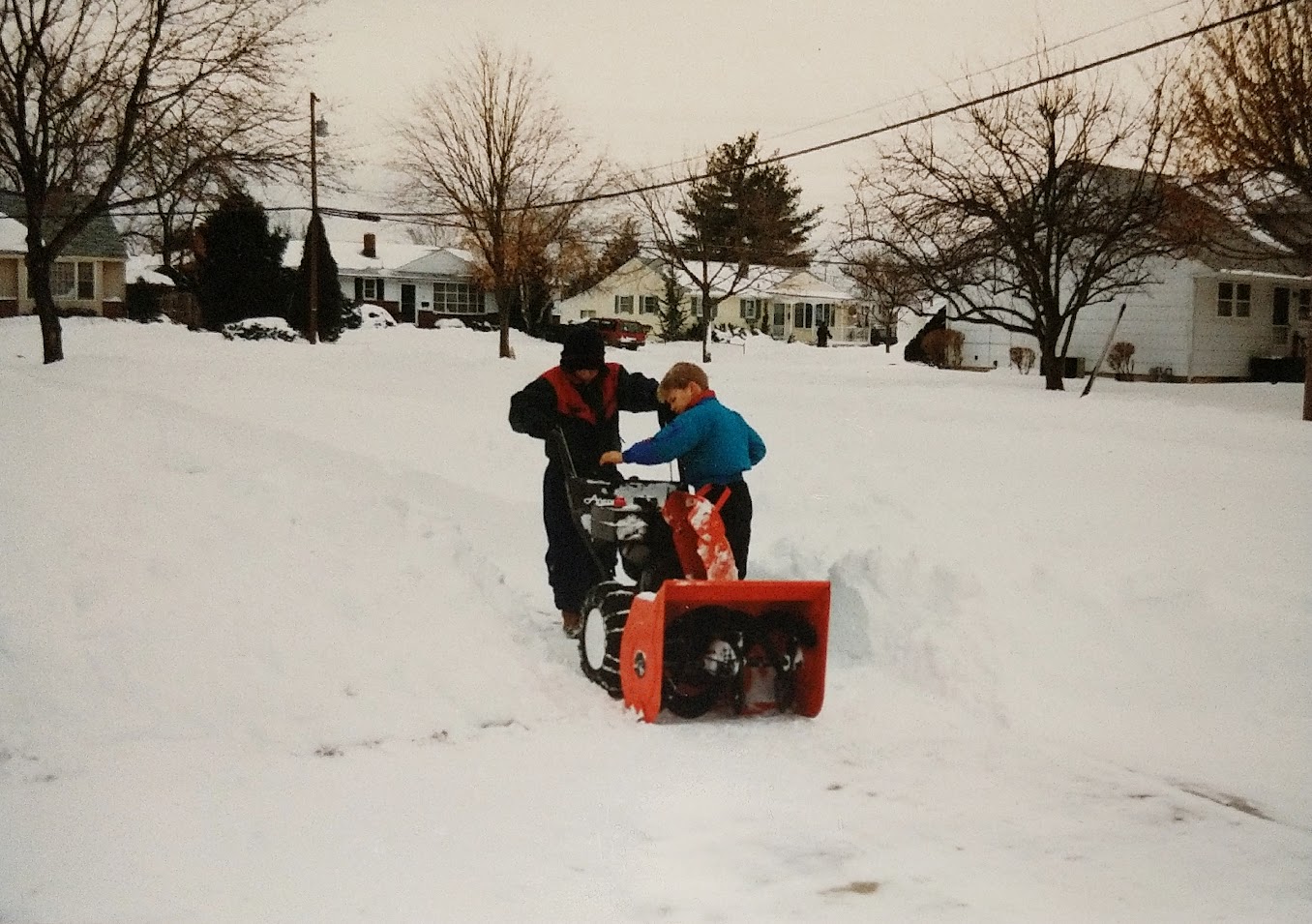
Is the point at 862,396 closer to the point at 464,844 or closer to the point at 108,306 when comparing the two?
the point at 464,844

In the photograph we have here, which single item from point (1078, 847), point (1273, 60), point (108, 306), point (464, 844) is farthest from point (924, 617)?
point (108, 306)

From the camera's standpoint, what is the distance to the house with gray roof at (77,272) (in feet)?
158

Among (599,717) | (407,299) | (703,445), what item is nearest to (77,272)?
(407,299)

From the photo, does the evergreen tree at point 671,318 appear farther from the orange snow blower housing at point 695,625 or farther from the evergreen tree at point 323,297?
the orange snow blower housing at point 695,625

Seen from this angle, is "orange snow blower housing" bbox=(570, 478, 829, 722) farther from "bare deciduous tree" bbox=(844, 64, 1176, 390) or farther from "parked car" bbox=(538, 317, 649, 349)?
"parked car" bbox=(538, 317, 649, 349)

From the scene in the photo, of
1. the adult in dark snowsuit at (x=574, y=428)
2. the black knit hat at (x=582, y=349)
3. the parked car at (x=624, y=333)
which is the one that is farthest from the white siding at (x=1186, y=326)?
the black knit hat at (x=582, y=349)

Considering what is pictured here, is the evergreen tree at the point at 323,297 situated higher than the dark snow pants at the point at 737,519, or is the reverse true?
the evergreen tree at the point at 323,297

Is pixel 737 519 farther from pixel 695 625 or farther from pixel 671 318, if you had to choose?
pixel 671 318

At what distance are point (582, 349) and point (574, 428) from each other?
1.54ft

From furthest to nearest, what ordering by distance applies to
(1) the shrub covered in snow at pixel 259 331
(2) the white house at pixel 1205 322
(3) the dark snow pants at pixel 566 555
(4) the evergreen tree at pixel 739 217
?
(4) the evergreen tree at pixel 739 217 < (1) the shrub covered in snow at pixel 259 331 < (2) the white house at pixel 1205 322 < (3) the dark snow pants at pixel 566 555

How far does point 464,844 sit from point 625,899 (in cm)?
68

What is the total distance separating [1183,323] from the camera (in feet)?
116

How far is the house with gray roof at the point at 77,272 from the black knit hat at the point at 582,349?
45502mm

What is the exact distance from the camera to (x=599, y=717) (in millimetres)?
5812
